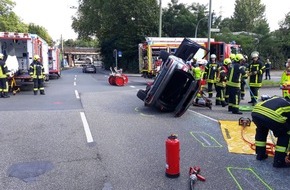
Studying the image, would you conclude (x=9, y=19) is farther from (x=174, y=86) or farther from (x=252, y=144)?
(x=252, y=144)

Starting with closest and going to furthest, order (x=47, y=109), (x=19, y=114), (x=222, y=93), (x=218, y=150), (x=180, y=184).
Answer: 1. (x=180, y=184)
2. (x=218, y=150)
3. (x=19, y=114)
4. (x=47, y=109)
5. (x=222, y=93)

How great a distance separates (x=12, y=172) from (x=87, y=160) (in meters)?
1.16

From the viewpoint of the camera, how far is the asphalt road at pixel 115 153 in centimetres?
431

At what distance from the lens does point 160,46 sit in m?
19.8

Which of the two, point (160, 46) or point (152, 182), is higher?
point (160, 46)

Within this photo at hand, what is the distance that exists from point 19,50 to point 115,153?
44.4 ft

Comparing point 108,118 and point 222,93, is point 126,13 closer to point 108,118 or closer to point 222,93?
point 222,93

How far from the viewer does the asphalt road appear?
4.31m

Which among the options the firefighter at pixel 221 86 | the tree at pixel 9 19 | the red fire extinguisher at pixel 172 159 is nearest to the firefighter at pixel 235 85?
the firefighter at pixel 221 86

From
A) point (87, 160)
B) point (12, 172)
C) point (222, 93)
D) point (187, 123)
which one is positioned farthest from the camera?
point (222, 93)

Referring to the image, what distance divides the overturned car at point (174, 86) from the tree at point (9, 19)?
177 feet

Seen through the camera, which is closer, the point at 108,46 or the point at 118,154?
the point at 118,154

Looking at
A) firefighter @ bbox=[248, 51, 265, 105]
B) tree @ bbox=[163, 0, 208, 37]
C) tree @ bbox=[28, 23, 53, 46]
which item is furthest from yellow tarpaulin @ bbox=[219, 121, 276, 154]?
tree @ bbox=[28, 23, 53, 46]

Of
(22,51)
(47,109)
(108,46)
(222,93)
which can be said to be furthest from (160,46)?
(108,46)
